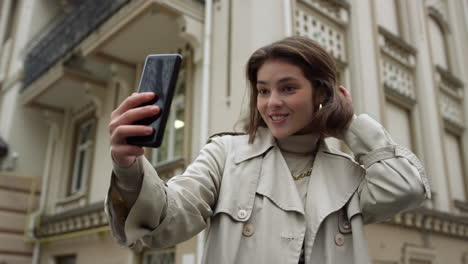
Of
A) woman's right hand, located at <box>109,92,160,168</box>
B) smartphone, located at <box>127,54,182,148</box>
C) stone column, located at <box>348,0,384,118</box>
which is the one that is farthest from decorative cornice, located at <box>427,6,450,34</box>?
woman's right hand, located at <box>109,92,160,168</box>

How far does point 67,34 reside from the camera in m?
9.25

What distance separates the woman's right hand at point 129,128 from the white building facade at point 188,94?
168 inches

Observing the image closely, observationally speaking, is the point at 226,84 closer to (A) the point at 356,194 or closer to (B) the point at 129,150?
(A) the point at 356,194

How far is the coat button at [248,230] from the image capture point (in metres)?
1.45

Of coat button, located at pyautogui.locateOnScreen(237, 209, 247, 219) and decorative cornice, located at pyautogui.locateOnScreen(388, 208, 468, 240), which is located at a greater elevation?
decorative cornice, located at pyautogui.locateOnScreen(388, 208, 468, 240)

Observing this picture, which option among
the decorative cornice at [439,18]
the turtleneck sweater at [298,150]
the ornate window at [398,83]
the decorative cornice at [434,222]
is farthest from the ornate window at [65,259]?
the decorative cornice at [439,18]

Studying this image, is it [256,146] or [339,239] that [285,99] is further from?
[339,239]

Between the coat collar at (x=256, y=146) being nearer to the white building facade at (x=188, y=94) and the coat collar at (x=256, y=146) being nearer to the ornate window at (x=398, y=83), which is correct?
the white building facade at (x=188, y=94)

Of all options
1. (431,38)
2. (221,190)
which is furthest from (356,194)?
(431,38)

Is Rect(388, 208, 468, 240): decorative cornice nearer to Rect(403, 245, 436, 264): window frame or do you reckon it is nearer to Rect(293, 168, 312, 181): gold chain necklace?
Rect(403, 245, 436, 264): window frame

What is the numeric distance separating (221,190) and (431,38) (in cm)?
1019

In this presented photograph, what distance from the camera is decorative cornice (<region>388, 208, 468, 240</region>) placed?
280 inches

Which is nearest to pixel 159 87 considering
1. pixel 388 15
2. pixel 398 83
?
pixel 398 83

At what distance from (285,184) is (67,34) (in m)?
8.86
